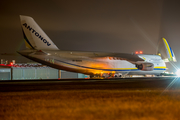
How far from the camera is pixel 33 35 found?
95.3ft

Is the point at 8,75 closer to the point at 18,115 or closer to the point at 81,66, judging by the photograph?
the point at 81,66

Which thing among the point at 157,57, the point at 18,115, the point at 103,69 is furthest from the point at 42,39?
the point at 18,115

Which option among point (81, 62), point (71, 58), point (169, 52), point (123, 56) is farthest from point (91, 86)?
point (169, 52)

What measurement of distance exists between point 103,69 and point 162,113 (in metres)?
27.5

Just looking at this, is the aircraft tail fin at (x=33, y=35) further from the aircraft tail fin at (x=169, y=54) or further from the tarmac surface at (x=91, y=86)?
the aircraft tail fin at (x=169, y=54)

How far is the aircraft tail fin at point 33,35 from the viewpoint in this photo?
93.8 ft

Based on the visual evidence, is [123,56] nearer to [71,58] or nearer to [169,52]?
[71,58]

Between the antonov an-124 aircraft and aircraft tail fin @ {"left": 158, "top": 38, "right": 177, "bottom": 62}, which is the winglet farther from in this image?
the antonov an-124 aircraft

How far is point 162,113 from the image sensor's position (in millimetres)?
5363

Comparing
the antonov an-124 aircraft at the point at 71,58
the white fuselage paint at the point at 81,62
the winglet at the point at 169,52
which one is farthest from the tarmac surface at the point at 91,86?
the winglet at the point at 169,52

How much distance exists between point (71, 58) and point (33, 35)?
6.14 metres

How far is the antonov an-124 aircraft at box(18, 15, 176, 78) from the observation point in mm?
28688

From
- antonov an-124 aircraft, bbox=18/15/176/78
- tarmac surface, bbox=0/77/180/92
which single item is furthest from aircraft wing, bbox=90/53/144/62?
tarmac surface, bbox=0/77/180/92

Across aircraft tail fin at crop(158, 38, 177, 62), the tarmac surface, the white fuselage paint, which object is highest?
aircraft tail fin at crop(158, 38, 177, 62)
